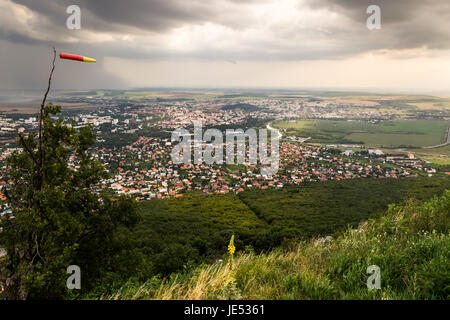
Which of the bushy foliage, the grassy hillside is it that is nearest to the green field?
the bushy foliage

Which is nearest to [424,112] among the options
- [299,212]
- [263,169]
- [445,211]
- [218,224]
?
[263,169]

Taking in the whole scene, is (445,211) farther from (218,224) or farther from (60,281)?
(218,224)

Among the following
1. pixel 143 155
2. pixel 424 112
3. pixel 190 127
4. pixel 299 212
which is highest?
pixel 424 112

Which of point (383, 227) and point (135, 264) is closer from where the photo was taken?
point (383, 227)

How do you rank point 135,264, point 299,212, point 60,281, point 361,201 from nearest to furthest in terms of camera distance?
point 60,281 < point 135,264 < point 299,212 < point 361,201

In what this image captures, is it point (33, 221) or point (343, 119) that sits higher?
point (343, 119)

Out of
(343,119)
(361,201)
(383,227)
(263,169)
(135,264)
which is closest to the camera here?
(383,227)
